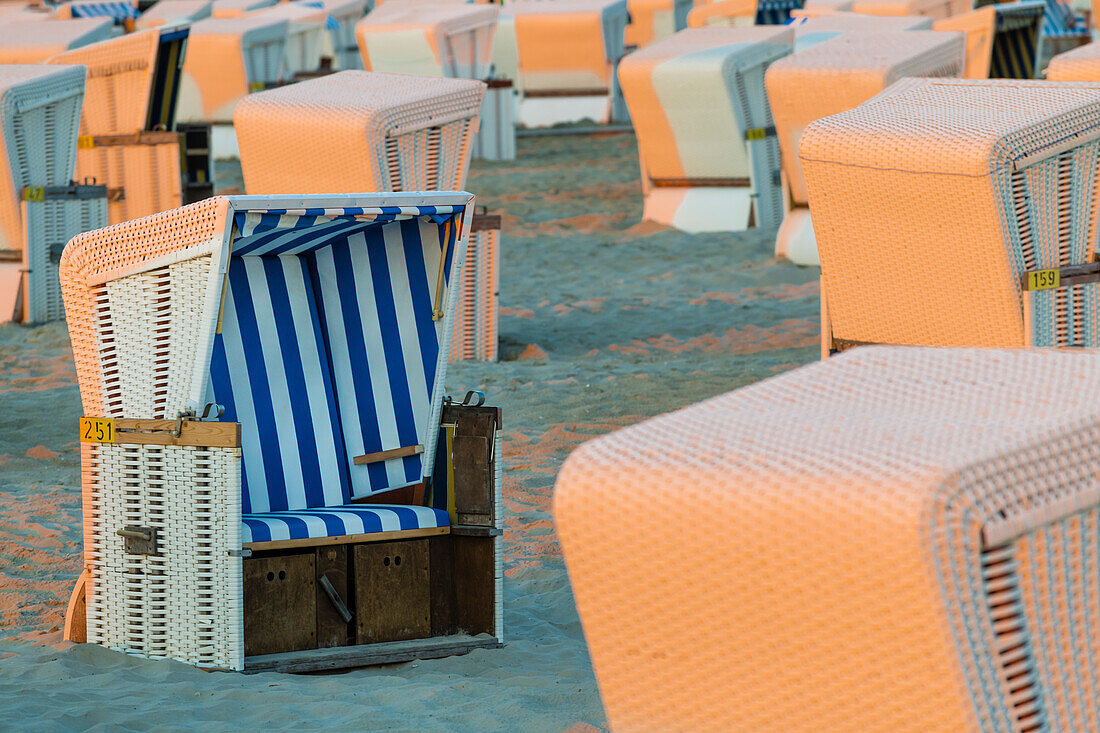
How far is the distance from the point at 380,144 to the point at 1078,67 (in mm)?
3407

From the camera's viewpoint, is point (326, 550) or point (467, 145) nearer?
point (326, 550)

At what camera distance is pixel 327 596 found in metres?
4.38

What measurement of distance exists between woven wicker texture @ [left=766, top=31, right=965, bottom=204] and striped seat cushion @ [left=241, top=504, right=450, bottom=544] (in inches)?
239

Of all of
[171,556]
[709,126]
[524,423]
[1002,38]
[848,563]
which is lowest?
[524,423]

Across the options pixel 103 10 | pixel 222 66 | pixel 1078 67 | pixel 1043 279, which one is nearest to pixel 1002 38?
pixel 1078 67

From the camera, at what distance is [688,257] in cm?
1159

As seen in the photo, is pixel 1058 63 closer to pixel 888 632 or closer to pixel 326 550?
pixel 326 550

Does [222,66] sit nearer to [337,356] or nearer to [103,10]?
[103,10]

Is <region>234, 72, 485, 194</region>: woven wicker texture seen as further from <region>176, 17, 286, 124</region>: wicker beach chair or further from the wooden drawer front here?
<region>176, 17, 286, 124</region>: wicker beach chair

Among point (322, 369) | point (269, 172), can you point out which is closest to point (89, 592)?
point (322, 369)

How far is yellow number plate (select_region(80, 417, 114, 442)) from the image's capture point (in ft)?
13.5

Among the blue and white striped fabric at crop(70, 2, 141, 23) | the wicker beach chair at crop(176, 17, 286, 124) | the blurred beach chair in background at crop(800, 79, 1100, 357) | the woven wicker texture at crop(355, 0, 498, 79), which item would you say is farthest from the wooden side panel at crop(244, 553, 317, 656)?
the blue and white striped fabric at crop(70, 2, 141, 23)

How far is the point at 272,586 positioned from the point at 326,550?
0.61ft

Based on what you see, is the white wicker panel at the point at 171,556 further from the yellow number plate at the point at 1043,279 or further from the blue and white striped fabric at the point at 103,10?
the blue and white striped fabric at the point at 103,10
